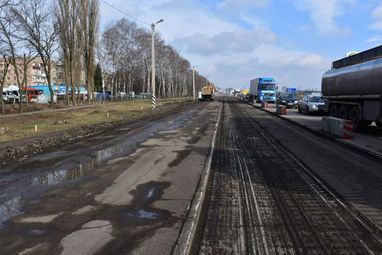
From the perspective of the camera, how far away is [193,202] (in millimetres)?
8258

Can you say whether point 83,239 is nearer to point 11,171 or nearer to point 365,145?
point 11,171

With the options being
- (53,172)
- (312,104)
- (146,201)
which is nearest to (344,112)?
(312,104)

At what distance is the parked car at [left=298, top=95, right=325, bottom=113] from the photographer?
39.7m

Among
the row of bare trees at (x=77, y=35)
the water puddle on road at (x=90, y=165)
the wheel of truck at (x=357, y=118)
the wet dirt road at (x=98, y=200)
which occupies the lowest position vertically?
the water puddle on road at (x=90, y=165)

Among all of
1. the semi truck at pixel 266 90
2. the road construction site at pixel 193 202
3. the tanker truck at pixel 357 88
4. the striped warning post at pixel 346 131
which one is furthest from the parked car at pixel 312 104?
the semi truck at pixel 266 90

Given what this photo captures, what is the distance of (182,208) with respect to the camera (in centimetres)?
789

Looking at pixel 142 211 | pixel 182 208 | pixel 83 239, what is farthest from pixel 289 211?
pixel 83 239

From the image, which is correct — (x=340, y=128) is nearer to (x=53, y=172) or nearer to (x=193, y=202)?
(x=53, y=172)

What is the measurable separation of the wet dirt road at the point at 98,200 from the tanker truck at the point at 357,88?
29.9 ft

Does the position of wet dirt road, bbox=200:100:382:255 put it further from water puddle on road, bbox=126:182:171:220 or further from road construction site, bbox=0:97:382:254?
water puddle on road, bbox=126:182:171:220

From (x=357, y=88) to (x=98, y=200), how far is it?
55.3 feet

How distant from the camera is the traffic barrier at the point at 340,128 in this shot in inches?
789

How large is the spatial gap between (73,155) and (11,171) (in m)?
2.98

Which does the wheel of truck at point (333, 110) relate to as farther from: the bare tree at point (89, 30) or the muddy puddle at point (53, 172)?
the bare tree at point (89, 30)
